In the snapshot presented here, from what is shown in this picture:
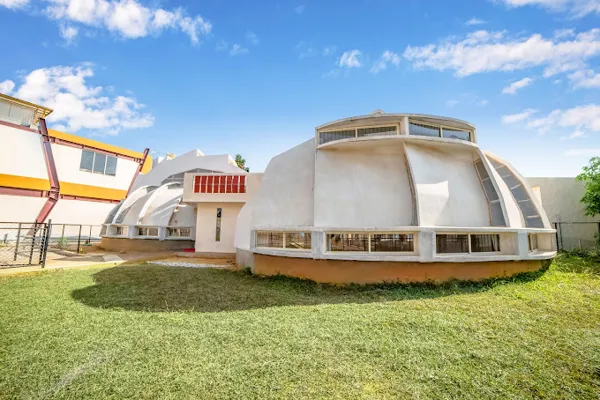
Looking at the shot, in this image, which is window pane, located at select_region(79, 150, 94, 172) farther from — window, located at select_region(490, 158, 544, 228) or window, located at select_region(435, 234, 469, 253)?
window, located at select_region(490, 158, 544, 228)

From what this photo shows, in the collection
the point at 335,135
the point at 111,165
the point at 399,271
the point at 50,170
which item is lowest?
the point at 399,271

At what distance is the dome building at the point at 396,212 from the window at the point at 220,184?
636cm

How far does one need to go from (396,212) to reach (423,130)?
3736mm

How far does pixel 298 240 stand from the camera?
9.97 meters

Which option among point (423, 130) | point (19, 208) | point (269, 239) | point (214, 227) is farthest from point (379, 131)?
point (19, 208)

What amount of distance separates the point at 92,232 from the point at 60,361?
32108mm

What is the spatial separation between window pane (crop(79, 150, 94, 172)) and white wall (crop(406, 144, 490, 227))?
112 ft

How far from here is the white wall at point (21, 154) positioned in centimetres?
2303

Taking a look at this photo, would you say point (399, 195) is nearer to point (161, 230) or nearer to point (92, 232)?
point (161, 230)

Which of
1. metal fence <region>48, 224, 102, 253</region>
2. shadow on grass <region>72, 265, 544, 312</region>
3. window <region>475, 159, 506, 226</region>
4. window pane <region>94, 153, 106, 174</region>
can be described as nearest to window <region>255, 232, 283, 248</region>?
shadow on grass <region>72, 265, 544, 312</region>

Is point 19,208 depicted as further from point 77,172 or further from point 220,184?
point 220,184

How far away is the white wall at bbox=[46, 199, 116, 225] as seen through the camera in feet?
87.9

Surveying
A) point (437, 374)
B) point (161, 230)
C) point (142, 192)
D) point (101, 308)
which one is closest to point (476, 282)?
point (437, 374)

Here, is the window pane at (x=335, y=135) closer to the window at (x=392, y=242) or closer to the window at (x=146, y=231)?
the window at (x=392, y=242)
